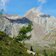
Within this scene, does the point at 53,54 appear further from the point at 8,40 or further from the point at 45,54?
the point at 8,40

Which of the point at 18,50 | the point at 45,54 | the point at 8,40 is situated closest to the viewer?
the point at 18,50

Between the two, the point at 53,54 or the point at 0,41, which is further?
the point at 53,54

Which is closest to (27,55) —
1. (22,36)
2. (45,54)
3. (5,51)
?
(5,51)

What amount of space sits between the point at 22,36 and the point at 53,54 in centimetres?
897

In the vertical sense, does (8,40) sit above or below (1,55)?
above

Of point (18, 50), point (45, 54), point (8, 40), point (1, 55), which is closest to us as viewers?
point (1, 55)

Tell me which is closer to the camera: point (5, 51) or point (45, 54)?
point (5, 51)

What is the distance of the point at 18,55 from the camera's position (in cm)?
1097

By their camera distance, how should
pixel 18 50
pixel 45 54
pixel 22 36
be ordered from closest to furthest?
pixel 18 50 < pixel 45 54 < pixel 22 36

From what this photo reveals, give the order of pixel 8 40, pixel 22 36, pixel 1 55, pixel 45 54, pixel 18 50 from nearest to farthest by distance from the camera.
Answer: pixel 1 55 < pixel 18 50 < pixel 8 40 < pixel 45 54 < pixel 22 36

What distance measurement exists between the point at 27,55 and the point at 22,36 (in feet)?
34.7

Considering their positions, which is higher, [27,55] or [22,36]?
[22,36]

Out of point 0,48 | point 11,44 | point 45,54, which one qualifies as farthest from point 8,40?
point 45,54

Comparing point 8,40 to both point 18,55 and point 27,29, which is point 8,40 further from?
point 27,29
